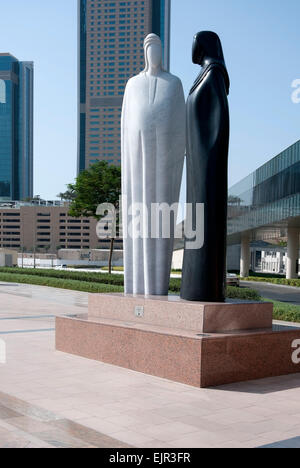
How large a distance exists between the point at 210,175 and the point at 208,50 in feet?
7.69

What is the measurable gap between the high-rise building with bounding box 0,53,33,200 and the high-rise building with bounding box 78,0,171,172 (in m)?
18.7

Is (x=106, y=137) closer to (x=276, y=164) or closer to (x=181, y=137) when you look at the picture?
(x=276, y=164)

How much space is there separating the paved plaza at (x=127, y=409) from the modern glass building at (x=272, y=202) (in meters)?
24.2

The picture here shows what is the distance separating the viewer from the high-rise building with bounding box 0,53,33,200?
17062cm

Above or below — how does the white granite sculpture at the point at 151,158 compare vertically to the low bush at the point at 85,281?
above

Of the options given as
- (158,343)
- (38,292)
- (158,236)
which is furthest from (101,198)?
(158,343)

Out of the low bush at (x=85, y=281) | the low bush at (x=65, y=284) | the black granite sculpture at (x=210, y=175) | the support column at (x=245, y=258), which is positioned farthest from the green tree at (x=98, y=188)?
the black granite sculpture at (x=210, y=175)

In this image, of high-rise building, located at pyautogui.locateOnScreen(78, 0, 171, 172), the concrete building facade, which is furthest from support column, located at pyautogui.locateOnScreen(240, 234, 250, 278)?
high-rise building, located at pyautogui.locateOnScreen(78, 0, 171, 172)

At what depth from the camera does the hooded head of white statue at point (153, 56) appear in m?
11.5

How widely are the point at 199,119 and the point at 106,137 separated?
533ft

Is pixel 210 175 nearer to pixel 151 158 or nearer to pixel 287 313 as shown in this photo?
pixel 151 158

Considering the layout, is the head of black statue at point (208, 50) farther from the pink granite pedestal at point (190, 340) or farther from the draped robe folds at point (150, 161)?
the pink granite pedestal at point (190, 340)

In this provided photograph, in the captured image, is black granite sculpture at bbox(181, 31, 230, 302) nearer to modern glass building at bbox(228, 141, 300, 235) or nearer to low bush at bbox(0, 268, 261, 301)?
low bush at bbox(0, 268, 261, 301)

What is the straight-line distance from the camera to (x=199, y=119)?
31.9 feet
